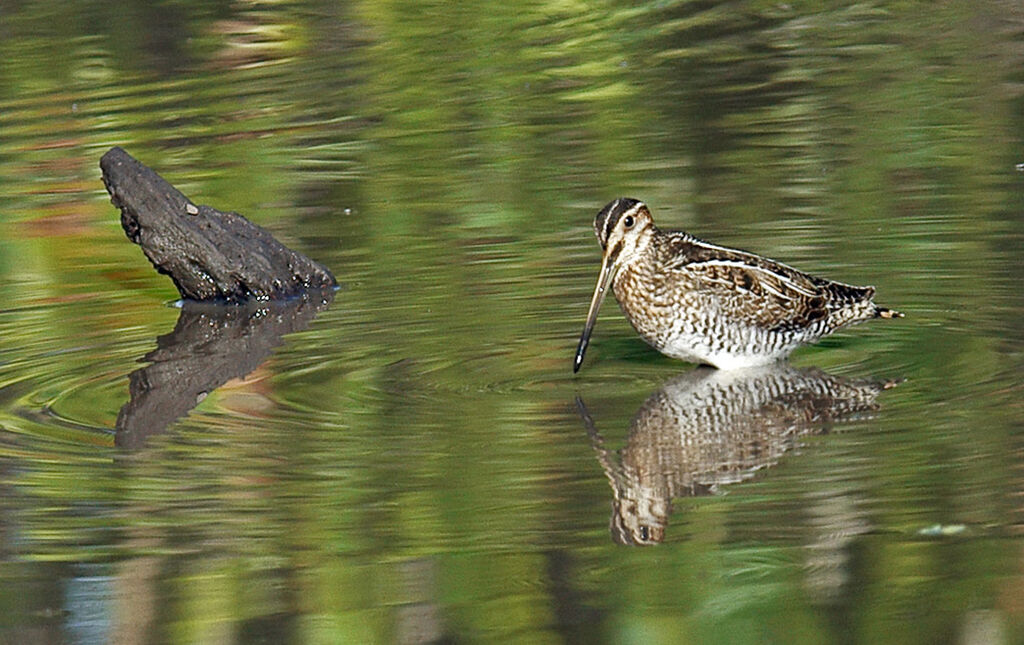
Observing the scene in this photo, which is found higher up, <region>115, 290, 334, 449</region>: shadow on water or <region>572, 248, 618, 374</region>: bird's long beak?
<region>572, 248, 618, 374</region>: bird's long beak

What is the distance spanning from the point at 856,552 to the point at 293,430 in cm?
221

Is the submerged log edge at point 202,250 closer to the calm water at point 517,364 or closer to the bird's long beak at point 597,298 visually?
the calm water at point 517,364

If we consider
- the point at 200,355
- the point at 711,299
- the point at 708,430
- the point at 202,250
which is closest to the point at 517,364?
the point at 711,299

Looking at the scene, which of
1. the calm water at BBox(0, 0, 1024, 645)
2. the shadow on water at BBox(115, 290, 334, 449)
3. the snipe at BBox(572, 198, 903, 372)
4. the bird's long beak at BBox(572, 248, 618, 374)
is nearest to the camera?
the calm water at BBox(0, 0, 1024, 645)

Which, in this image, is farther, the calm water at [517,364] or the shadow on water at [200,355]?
the shadow on water at [200,355]

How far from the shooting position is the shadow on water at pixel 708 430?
582 cm

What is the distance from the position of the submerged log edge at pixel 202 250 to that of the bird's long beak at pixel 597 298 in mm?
1994

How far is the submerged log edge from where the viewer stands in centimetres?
937

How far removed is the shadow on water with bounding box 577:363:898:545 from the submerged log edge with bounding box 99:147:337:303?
7.92ft

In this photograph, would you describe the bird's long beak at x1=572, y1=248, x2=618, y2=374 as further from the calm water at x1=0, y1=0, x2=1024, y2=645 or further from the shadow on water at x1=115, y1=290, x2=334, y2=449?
the shadow on water at x1=115, y1=290, x2=334, y2=449

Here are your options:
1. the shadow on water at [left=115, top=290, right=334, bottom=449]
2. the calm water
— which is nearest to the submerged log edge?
the shadow on water at [left=115, top=290, right=334, bottom=449]

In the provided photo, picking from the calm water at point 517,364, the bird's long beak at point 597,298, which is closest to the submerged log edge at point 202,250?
the calm water at point 517,364

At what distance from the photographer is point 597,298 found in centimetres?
760

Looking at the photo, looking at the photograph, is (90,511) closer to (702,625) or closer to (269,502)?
(269,502)
